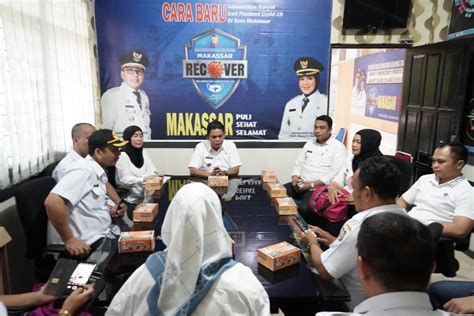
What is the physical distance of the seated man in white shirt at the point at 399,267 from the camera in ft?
2.93

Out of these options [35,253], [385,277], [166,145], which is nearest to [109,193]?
[35,253]

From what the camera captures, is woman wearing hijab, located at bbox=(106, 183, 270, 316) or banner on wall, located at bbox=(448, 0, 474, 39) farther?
banner on wall, located at bbox=(448, 0, 474, 39)

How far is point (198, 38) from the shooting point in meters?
4.01

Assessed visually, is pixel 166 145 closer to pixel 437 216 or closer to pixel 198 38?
pixel 198 38

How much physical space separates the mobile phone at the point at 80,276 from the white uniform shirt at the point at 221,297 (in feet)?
1.05

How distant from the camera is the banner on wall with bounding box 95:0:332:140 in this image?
3.94 m

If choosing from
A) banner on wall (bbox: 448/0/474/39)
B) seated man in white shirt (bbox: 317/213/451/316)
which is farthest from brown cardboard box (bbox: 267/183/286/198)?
banner on wall (bbox: 448/0/474/39)

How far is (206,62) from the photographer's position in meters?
4.09

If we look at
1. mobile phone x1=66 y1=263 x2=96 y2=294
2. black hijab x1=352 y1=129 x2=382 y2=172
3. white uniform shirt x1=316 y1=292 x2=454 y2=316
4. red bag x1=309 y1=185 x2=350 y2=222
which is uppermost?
black hijab x1=352 y1=129 x2=382 y2=172

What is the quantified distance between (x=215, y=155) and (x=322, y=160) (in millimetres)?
1093

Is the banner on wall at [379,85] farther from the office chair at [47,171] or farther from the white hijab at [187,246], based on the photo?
the white hijab at [187,246]

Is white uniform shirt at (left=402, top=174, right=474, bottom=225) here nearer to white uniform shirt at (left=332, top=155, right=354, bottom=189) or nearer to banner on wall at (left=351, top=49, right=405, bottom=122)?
white uniform shirt at (left=332, top=155, right=354, bottom=189)

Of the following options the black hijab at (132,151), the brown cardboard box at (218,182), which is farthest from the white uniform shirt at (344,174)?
the black hijab at (132,151)

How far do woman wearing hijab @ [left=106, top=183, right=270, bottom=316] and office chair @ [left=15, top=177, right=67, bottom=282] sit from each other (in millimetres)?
924
